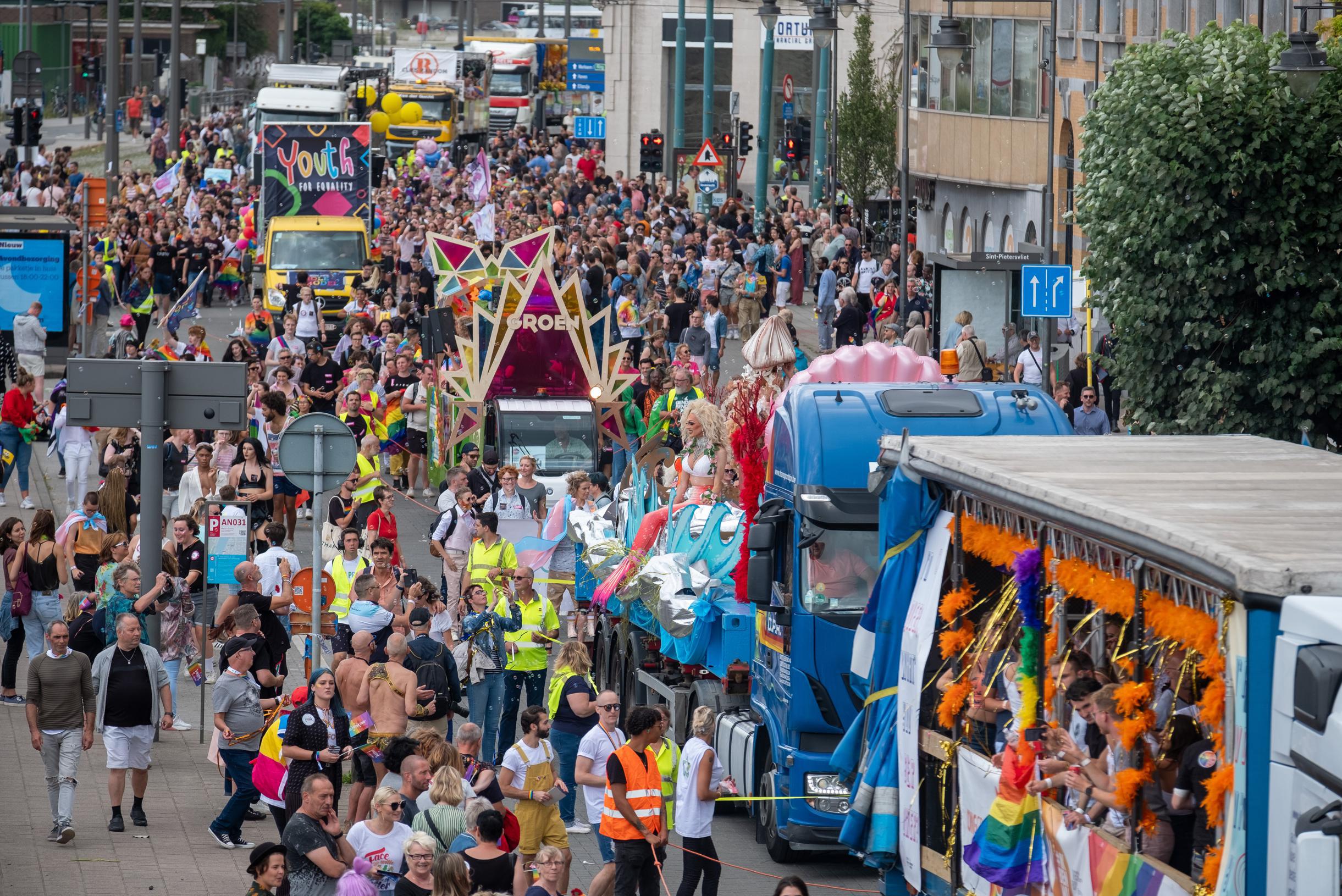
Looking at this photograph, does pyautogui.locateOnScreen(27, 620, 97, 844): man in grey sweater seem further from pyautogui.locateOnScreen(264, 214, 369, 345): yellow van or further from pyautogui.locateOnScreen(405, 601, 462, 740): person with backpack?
pyautogui.locateOnScreen(264, 214, 369, 345): yellow van

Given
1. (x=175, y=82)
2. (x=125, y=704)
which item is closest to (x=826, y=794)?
(x=125, y=704)

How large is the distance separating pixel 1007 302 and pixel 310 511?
31.4ft

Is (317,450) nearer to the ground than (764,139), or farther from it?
nearer to the ground

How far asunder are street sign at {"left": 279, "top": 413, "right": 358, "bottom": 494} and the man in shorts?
63.7 inches

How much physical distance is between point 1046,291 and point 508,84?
2827 inches

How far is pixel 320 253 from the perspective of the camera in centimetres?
4141

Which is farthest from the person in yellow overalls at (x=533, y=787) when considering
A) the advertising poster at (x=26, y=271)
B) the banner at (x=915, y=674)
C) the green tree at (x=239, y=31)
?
the green tree at (x=239, y=31)

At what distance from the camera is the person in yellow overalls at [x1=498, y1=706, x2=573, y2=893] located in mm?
11812

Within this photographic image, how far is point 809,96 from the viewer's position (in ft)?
275

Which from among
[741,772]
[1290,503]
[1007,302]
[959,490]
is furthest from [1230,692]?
[1007,302]

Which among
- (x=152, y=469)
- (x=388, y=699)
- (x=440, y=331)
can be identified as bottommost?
(x=388, y=699)

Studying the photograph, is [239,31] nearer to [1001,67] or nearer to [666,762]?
[1001,67]

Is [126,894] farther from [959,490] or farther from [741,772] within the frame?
[959,490]

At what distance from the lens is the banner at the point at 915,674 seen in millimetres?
10383
